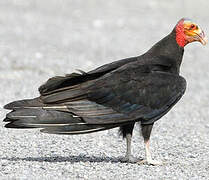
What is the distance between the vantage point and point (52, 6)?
2984 centimetres

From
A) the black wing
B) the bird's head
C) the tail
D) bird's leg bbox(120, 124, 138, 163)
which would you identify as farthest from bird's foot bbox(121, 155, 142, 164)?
the bird's head

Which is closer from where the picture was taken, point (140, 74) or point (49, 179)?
point (49, 179)

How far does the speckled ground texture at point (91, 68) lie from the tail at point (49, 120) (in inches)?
18.3

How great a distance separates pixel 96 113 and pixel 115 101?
307mm

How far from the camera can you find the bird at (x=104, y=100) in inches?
296

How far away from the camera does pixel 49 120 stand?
7512mm

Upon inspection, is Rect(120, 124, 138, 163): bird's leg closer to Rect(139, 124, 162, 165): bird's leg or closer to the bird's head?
Rect(139, 124, 162, 165): bird's leg

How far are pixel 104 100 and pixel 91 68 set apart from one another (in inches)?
403

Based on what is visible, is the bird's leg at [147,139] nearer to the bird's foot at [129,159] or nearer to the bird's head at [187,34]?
the bird's foot at [129,159]

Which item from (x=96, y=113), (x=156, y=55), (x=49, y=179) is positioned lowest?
(x=49, y=179)

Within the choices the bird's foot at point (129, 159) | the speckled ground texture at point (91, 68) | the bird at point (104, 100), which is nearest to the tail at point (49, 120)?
the bird at point (104, 100)

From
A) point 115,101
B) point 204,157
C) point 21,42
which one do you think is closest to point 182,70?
point 21,42

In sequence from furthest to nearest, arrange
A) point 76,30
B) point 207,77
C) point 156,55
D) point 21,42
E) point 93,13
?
point 93,13 < point 76,30 < point 21,42 < point 207,77 < point 156,55

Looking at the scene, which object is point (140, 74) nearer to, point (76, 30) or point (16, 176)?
point (16, 176)
